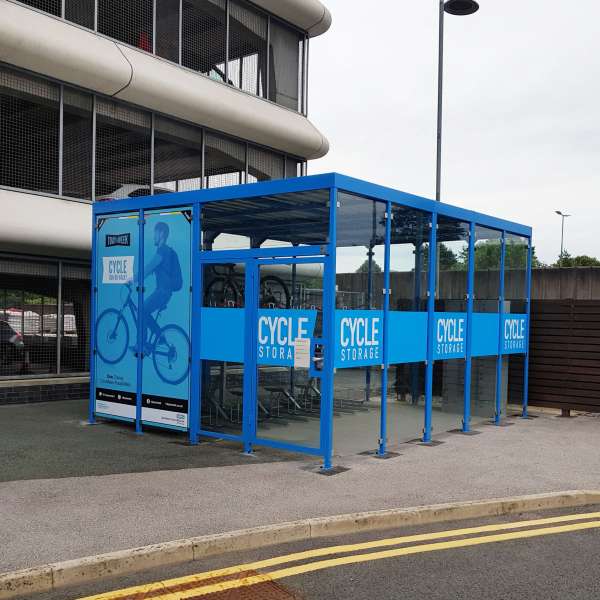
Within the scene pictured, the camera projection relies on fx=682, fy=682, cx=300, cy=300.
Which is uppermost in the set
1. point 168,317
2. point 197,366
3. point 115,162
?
point 115,162

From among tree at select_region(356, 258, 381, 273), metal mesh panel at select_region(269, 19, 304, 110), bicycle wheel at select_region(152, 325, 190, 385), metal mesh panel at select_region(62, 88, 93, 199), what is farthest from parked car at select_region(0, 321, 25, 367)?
metal mesh panel at select_region(269, 19, 304, 110)

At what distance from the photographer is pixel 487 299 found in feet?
36.7

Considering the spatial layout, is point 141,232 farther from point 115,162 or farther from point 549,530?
point 549,530

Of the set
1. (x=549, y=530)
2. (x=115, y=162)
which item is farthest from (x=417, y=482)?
(x=115, y=162)

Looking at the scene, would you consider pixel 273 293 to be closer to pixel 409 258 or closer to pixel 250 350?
pixel 250 350

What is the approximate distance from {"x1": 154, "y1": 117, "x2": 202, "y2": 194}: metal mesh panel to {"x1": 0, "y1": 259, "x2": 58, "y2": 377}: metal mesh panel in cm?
327

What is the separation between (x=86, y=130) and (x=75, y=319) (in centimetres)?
368

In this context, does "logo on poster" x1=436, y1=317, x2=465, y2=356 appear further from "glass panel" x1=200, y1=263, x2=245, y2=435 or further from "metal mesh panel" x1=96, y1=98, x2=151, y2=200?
"metal mesh panel" x1=96, y1=98, x2=151, y2=200

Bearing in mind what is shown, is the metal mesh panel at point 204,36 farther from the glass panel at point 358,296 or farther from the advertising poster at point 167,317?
the glass panel at point 358,296

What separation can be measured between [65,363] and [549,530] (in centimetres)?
976

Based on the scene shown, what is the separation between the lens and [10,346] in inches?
476

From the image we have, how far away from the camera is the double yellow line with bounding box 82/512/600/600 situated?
4406 millimetres

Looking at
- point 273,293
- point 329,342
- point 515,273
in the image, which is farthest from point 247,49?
point 329,342

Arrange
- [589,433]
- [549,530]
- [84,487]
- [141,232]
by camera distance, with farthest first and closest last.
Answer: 1. [589,433]
2. [141,232]
3. [84,487]
4. [549,530]
